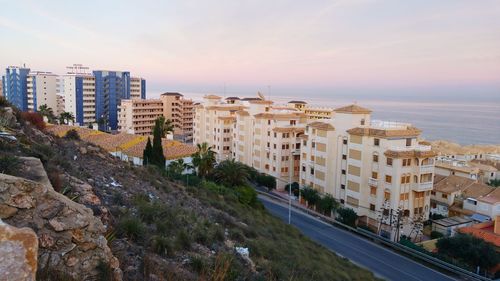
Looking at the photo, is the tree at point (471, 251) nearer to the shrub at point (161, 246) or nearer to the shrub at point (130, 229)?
the shrub at point (161, 246)

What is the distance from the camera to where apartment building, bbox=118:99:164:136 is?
89500 millimetres

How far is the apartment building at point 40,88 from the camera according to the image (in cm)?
10212

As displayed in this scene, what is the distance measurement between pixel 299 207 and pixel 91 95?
7354cm

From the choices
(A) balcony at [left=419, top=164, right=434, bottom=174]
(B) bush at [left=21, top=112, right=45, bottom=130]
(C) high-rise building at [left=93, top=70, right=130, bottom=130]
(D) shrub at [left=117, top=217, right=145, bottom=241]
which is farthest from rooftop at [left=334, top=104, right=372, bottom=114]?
(C) high-rise building at [left=93, top=70, right=130, bottom=130]

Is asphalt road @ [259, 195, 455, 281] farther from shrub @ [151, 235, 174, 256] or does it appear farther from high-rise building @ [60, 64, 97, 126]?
high-rise building @ [60, 64, 97, 126]

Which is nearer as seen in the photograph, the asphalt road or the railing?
the asphalt road

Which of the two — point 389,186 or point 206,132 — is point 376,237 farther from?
point 206,132

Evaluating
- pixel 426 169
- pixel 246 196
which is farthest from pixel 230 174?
pixel 426 169

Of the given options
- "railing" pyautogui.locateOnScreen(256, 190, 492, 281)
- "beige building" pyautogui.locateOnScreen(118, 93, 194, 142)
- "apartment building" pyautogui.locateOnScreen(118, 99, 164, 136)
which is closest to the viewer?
"railing" pyautogui.locateOnScreen(256, 190, 492, 281)

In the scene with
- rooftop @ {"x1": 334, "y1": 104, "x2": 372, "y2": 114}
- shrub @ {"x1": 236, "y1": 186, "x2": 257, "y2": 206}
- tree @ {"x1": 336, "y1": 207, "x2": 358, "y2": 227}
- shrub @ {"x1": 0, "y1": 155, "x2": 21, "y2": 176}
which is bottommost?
tree @ {"x1": 336, "y1": 207, "x2": 358, "y2": 227}

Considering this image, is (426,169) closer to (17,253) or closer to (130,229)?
(130,229)

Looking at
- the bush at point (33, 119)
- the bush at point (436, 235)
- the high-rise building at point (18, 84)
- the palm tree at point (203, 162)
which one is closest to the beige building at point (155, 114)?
the high-rise building at point (18, 84)

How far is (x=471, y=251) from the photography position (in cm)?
2717

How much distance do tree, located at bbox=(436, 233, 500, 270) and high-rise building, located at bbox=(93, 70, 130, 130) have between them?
83.3 m
